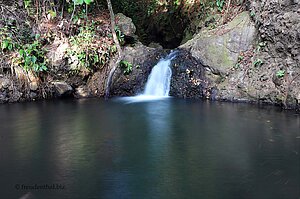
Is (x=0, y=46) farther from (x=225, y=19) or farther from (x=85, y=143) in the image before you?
(x=225, y=19)

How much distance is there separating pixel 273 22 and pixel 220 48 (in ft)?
6.24

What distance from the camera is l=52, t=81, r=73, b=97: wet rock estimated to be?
1211cm

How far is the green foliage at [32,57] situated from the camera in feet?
37.7

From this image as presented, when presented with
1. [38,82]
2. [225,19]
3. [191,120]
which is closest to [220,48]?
[225,19]

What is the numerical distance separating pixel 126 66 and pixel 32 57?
334 cm

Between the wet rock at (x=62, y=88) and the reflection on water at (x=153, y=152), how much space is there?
183cm

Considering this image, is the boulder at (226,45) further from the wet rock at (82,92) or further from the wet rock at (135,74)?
the wet rock at (82,92)

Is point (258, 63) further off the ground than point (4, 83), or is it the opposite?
point (258, 63)

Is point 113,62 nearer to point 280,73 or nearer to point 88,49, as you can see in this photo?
point 88,49

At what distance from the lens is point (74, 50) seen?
12.2 metres

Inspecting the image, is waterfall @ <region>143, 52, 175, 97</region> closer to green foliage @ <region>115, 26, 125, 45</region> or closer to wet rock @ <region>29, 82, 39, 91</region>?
green foliage @ <region>115, 26, 125, 45</region>

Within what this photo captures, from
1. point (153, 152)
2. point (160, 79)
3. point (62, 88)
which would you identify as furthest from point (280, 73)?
point (62, 88)

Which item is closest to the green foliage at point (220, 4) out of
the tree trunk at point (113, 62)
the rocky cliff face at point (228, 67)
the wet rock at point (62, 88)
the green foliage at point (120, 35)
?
the rocky cliff face at point (228, 67)

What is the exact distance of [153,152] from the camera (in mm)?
6488
